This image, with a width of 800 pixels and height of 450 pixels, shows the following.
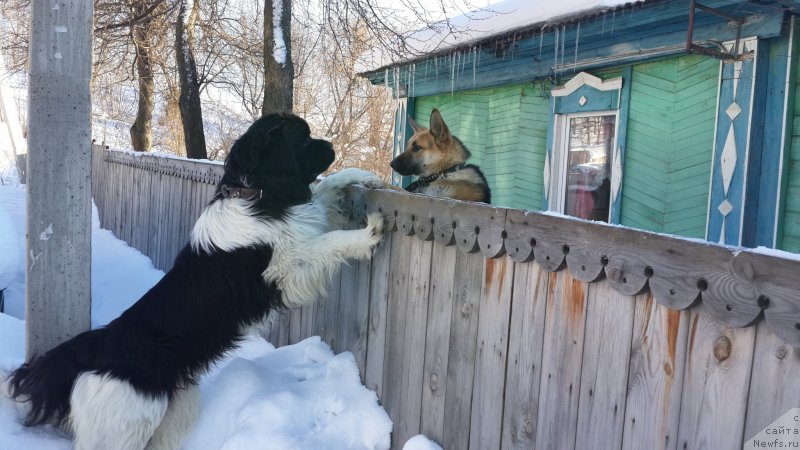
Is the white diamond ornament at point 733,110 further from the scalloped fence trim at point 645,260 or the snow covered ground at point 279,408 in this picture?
the snow covered ground at point 279,408

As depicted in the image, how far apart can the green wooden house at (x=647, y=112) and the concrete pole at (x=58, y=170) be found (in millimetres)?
4212

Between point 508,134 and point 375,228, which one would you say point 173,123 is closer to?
point 508,134

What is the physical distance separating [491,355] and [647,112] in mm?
4853

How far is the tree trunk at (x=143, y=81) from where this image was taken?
12505 millimetres

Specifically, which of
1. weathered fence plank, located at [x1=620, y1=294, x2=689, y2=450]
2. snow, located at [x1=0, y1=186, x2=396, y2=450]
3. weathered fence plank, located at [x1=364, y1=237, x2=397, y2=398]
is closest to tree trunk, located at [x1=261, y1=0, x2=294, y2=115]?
snow, located at [x1=0, y1=186, x2=396, y2=450]

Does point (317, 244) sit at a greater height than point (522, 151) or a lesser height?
lesser

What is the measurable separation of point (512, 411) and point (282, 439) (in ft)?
4.14

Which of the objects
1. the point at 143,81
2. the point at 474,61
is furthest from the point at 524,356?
the point at 143,81

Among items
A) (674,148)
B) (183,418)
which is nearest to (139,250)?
(183,418)

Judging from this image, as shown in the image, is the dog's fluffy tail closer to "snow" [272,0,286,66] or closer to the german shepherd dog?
the german shepherd dog

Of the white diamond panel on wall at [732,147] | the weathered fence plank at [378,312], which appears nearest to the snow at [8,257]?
the weathered fence plank at [378,312]

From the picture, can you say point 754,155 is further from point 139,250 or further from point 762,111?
point 139,250

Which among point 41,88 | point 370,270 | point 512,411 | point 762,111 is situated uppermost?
point 762,111

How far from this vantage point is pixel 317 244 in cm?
324
